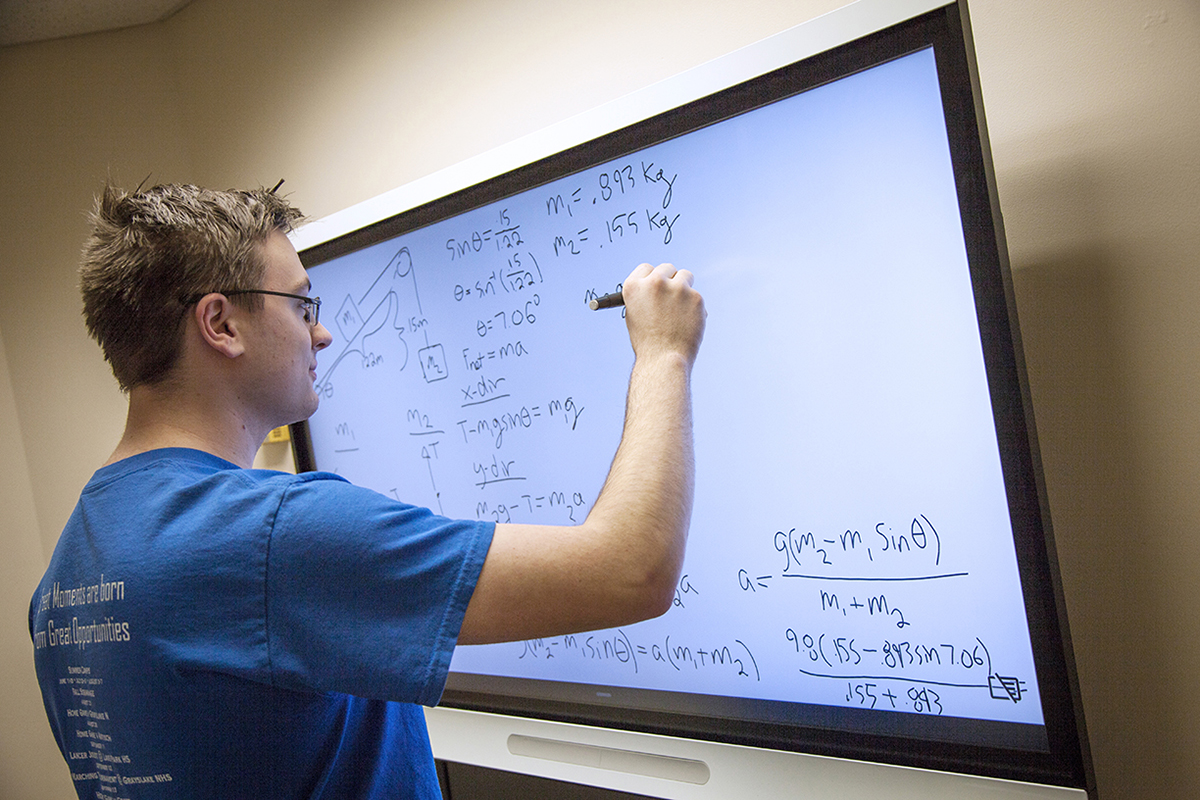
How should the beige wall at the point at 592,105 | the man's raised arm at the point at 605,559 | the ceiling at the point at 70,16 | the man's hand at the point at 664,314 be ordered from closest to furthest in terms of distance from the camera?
the man's raised arm at the point at 605,559 → the man's hand at the point at 664,314 → the beige wall at the point at 592,105 → the ceiling at the point at 70,16

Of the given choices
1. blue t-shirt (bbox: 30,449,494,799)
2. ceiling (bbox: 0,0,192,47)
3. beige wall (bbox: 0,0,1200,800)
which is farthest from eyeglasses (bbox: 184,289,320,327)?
ceiling (bbox: 0,0,192,47)

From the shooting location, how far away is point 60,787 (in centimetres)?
224

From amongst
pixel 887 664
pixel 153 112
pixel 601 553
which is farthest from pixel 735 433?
pixel 153 112

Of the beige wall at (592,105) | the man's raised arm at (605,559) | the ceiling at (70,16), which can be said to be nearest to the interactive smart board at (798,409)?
the beige wall at (592,105)

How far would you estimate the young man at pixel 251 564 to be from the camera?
68cm

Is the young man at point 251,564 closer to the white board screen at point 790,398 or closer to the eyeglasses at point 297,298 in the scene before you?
the eyeglasses at point 297,298

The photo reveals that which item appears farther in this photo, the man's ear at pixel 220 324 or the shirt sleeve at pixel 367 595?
the man's ear at pixel 220 324

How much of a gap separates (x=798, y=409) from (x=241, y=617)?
2.31 ft

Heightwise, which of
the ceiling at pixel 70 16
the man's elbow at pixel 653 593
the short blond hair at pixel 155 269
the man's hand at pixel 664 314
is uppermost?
the ceiling at pixel 70 16

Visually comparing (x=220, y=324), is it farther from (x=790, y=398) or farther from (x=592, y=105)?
(x=592, y=105)

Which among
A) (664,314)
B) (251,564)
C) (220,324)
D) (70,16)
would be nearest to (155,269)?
(220,324)

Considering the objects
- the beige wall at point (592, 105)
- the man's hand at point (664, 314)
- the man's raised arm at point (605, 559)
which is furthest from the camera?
the beige wall at point (592, 105)

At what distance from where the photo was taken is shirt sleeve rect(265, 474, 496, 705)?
673mm

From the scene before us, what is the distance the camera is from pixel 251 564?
0.70 m
